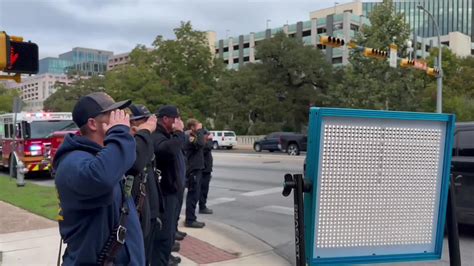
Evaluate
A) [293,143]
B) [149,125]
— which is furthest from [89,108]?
[293,143]

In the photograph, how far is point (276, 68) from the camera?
52.9 m

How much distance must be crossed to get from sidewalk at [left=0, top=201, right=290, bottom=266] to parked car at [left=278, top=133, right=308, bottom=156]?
941 inches

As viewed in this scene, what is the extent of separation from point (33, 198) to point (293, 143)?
2308 centimetres

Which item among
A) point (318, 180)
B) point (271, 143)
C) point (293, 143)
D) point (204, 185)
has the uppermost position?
point (318, 180)

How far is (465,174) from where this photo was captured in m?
7.31

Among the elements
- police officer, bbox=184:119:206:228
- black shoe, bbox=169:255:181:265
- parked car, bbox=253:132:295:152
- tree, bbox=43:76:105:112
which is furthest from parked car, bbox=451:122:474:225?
tree, bbox=43:76:105:112

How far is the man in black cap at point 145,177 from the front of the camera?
10.9 feet

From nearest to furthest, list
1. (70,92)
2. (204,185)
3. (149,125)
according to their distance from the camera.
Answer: (149,125) → (204,185) → (70,92)

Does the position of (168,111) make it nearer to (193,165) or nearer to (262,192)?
(193,165)

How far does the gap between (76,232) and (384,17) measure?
1417 inches

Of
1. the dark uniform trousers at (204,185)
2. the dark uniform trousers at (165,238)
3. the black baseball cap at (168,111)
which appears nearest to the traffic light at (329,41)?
the dark uniform trousers at (204,185)

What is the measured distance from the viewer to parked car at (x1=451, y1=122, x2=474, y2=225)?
7275 millimetres

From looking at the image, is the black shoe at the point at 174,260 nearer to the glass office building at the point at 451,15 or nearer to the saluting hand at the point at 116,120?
the saluting hand at the point at 116,120

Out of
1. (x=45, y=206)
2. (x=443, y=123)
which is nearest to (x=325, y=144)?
(x=443, y=123)
